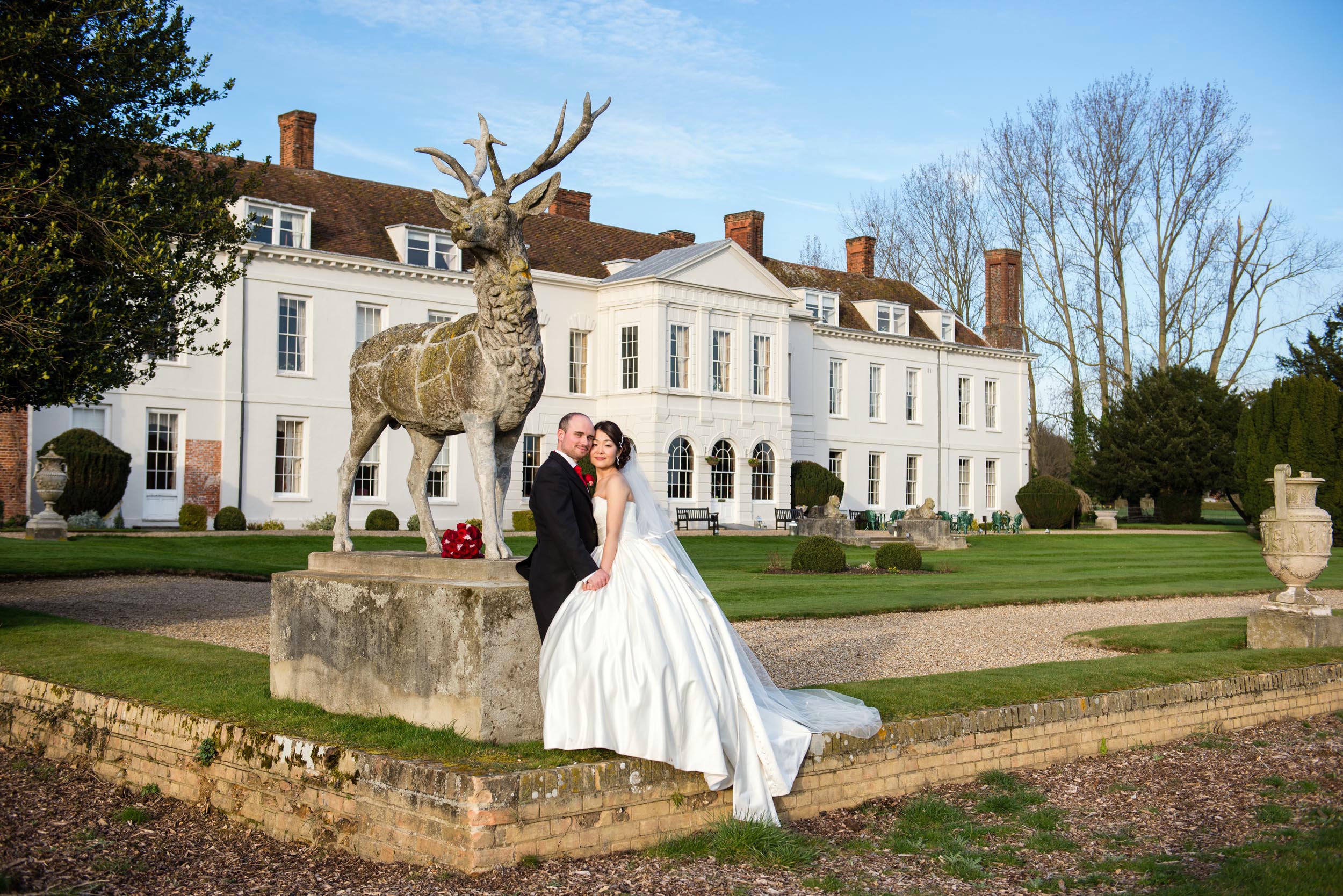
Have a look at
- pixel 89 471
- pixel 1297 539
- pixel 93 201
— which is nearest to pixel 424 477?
pixel 93 201

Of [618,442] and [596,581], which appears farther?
[618,442]

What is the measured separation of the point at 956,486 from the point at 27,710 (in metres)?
42.1

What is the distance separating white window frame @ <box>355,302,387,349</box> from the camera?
31500 millimetres

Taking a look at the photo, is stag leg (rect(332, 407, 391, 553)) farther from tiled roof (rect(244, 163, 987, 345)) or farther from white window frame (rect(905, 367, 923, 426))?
white window frame (rect(905, 367, 923, 426))

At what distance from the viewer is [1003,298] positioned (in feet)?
162

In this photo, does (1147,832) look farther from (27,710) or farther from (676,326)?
(676,326)

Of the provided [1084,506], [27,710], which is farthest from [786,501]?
[27,710]

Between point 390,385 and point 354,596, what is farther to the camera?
point 390,385

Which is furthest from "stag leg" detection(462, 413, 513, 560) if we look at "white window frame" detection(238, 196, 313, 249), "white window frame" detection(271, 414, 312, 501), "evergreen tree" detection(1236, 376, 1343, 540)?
"evergreen tree" detection(1236, 376, 1343, 540)

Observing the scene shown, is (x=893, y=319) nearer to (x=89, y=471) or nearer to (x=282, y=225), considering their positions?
(x=282, y=225)

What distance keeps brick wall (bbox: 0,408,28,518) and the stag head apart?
2310cm

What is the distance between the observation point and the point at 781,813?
21.2 ft

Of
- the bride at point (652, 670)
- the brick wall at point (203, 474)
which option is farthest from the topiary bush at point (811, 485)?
the bride at point (652, 670)

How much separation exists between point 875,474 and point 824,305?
6.69 metres
